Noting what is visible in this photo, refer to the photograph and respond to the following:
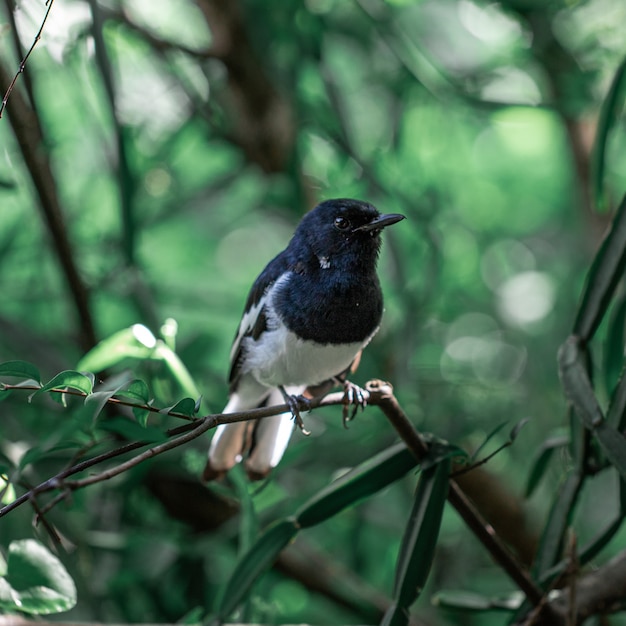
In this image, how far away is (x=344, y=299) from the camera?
2191 mm

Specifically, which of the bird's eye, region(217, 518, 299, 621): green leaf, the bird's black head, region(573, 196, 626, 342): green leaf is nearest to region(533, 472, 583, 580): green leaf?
region(573, 196, 626, 342): green leaf

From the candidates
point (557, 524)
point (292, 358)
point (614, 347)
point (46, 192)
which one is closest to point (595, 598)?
point (557, 524)

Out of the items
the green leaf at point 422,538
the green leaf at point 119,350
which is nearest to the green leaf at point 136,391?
the green leaf at point 119,350

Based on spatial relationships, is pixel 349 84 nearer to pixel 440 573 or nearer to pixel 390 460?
pixel 440 573

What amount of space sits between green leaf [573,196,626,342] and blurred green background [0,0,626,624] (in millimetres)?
918

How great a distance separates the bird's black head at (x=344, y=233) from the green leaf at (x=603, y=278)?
629mm

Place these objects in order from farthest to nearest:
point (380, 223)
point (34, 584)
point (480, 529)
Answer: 1. point (380, 223)
2. point (480, 529)
3. point (34, 584)

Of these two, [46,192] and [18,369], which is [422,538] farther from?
[46,192]

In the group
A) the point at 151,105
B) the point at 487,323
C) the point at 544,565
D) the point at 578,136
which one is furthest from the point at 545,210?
the point at 544,565

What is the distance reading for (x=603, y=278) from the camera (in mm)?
1780

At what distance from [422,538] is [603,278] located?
2.19ft

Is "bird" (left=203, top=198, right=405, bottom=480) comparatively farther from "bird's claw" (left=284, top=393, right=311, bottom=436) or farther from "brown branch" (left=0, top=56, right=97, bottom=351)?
"brown branch" (left=0, top=56, right=97, bottom=351)

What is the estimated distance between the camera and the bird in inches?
85.0

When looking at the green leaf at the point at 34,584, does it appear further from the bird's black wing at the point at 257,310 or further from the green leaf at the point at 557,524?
the green leaf at the point at 557,524
